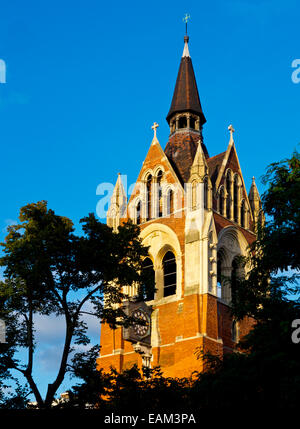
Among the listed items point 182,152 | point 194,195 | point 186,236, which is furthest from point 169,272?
point 182,152

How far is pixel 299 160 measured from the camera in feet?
73.9

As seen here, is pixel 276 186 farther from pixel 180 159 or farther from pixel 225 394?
pixel 180 159

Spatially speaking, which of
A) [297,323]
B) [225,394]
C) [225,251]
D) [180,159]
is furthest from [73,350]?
[180,159]

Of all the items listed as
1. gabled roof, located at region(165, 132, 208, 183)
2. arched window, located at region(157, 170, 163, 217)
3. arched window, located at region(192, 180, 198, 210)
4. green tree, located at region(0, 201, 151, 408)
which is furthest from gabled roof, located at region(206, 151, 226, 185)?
green tree, located at region(0, 201, 151, 408)

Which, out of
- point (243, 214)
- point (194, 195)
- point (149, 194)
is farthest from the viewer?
point (243, 214)

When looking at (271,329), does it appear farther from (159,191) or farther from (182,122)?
(182,122)

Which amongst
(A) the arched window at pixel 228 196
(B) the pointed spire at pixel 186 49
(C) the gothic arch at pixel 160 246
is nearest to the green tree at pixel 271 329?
(C) the gothic arch at pixel 160 246

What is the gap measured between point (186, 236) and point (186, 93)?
12.3 metres

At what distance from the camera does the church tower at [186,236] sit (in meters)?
35.7

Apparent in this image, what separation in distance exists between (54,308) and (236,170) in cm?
2124

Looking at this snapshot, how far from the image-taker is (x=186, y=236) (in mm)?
38125

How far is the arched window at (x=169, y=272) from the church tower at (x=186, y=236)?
0.06 meters
